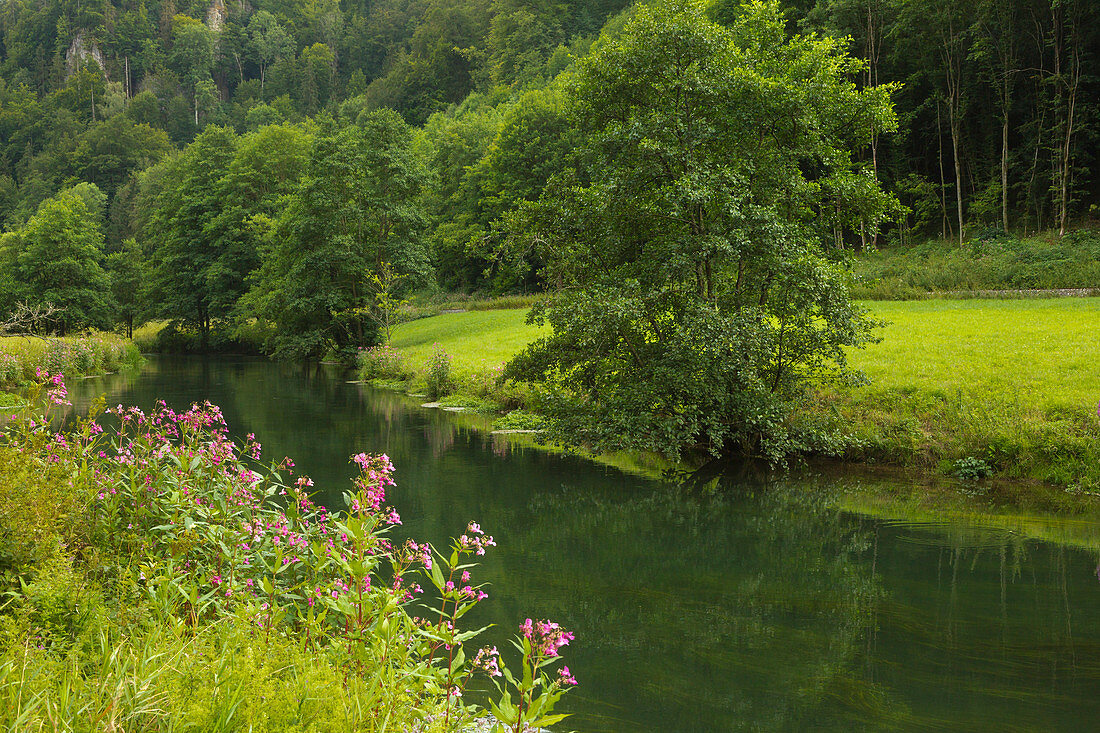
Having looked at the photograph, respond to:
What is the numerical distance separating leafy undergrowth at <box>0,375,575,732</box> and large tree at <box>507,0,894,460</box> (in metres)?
8.64

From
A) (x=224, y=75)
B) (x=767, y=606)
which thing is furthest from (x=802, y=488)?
(x=224, y=75)

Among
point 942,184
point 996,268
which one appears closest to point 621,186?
point 996,268

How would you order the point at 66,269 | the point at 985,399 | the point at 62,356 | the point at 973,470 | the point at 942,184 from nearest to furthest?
the point at 973,470 < the point at 985,399 < the point at 62,356 < the point at 942,184 < the point at 66,269

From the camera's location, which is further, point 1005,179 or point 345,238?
point 345,238

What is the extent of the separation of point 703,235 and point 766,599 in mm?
7683

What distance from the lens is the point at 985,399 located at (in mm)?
14297

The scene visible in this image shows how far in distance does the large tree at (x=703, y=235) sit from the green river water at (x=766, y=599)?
1.51 m

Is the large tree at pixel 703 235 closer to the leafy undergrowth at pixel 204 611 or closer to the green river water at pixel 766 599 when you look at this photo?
the green river water at pixel 766 599

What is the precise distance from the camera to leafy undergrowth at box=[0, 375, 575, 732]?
3.27 m

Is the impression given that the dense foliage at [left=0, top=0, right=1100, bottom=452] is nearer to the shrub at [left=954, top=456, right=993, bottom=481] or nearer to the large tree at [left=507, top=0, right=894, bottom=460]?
the large tree at [left=507, top=0, right=894, bottom=460]

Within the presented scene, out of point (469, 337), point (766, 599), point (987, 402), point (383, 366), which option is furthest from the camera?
point (469, 337)

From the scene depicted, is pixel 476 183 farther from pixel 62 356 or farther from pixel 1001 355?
pixel 1001 355

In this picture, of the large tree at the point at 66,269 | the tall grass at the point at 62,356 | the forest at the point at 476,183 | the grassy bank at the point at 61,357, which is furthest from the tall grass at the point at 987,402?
the large tree at the point at 66,269

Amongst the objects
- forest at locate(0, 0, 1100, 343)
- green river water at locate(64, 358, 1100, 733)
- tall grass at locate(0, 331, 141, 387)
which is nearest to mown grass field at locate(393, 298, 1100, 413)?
forest at locate(0, 0, 1100, 343)
